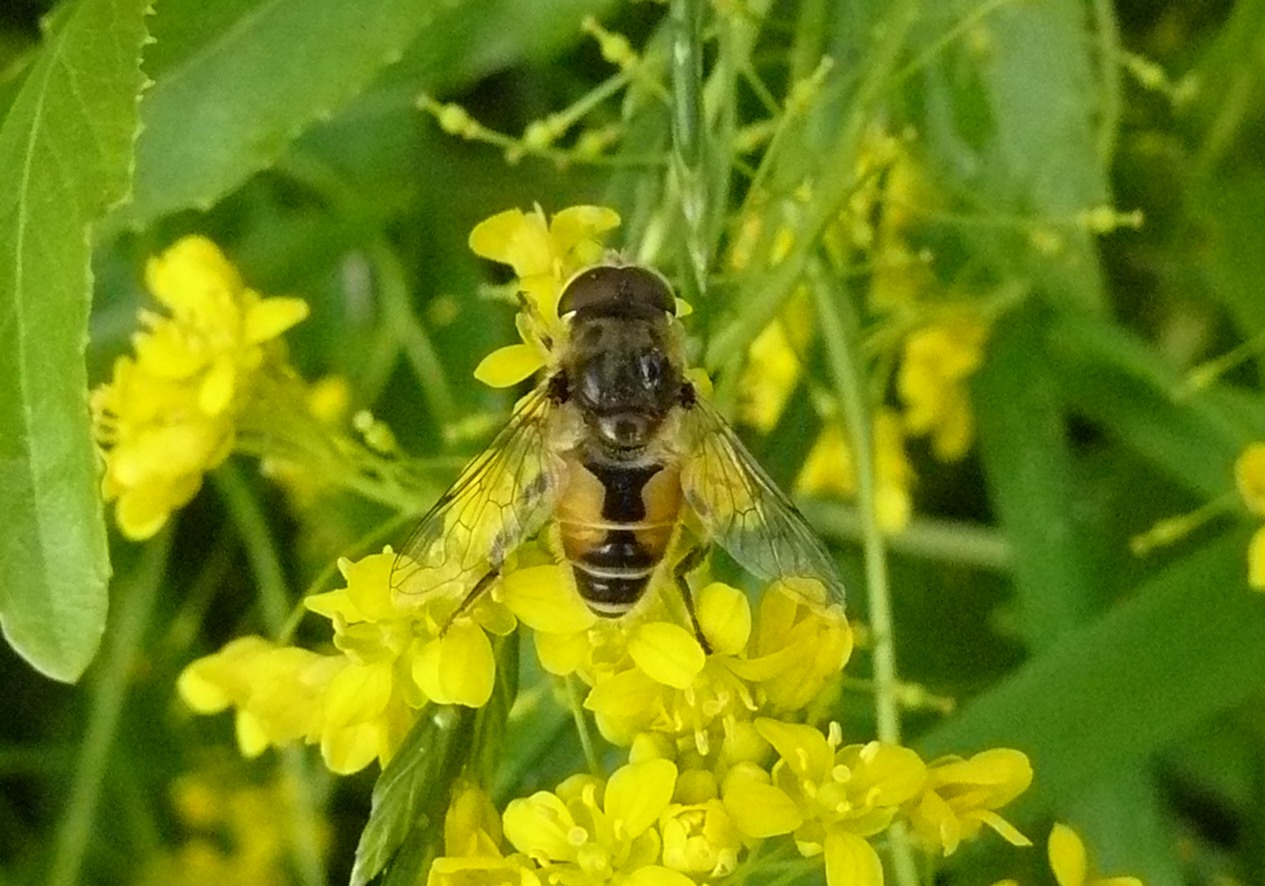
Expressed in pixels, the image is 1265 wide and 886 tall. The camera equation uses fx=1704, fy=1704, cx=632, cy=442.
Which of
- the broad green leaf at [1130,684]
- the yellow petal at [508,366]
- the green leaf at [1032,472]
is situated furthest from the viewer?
the green leaf at [1032,472]

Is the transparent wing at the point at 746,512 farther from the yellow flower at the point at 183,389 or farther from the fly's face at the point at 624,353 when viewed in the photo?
the yellow flower at the point at 183,389

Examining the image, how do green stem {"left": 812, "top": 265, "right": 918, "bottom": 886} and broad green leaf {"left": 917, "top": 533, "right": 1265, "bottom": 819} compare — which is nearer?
green stem {"left": 812, "top": 265, "right": 918, "bottom": 886}

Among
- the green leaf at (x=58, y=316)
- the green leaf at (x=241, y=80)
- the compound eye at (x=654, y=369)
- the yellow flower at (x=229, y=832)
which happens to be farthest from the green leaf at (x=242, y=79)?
the yellow flower at (x=229, y=832)

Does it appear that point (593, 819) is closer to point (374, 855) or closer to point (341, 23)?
point (374, 855)

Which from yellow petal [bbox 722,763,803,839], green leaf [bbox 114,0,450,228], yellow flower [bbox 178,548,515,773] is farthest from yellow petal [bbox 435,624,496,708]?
green leaf [bbox 114,0,450,228]

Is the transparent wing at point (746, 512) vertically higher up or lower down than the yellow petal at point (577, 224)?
lower down

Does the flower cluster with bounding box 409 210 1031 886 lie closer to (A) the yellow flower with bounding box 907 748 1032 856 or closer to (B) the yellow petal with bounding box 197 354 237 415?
(A) the yellow flower with bounding box 907 748 1032 856

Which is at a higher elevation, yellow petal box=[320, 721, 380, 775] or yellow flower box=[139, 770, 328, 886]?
yellow flower box=[139, 770, 328, 886]

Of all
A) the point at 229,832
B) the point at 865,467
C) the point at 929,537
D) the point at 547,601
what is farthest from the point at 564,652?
the point at 229,832
